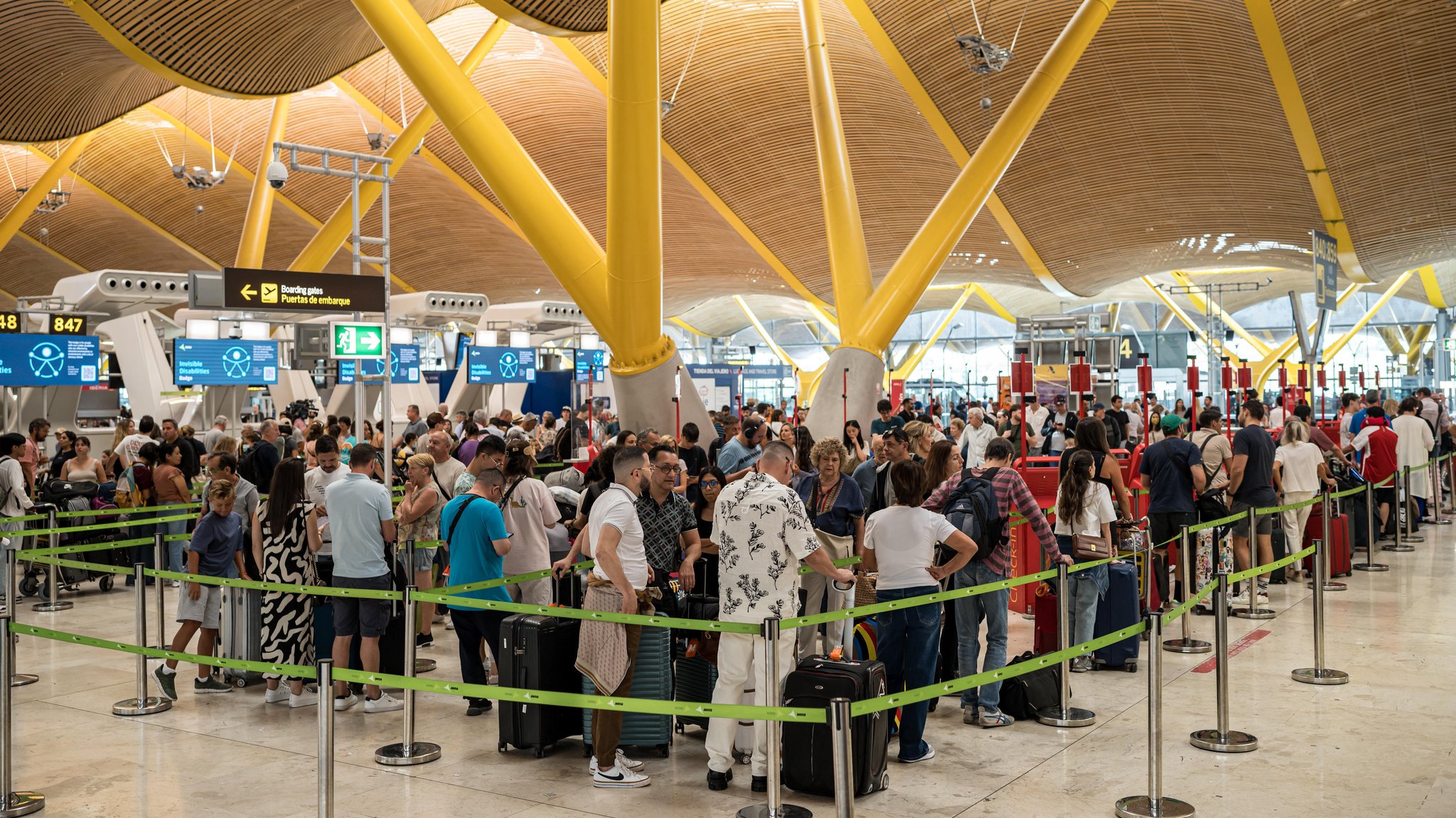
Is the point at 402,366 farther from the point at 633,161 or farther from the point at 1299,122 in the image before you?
the point at 1299,122

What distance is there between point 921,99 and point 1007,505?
63.4 feet

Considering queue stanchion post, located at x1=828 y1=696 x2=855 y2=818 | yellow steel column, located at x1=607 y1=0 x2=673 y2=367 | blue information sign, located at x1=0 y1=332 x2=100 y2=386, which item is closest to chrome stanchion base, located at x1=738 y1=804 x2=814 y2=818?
queue stanchion post, located at x1=828 y1=696 x2=855 y2=818

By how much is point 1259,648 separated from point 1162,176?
20.0m

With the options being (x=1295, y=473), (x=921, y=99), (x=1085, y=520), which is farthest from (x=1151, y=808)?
(x=921, y=99)

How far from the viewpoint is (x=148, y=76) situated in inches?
836

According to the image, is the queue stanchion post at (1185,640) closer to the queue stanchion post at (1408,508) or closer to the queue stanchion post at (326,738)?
the queue stanchion post at (326,738)

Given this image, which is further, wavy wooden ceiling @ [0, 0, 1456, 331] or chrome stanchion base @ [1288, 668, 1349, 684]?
wavy wooden ceiling @ [0, 0, 1456, 331]

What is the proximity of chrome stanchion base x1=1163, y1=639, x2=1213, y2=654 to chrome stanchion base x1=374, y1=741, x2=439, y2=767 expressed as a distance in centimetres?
537

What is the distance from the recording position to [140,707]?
722 cm

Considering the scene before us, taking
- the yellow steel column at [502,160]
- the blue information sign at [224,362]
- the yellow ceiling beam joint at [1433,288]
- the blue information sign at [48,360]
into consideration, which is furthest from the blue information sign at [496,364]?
the yellow ceiling beam joint at [1433,288]

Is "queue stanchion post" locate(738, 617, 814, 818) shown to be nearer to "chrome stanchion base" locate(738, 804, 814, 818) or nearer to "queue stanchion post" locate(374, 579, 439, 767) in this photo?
"chrome stanchion base" locate(738, 804, 814, 818)

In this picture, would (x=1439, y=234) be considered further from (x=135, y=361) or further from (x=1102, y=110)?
(x=135, y=361)

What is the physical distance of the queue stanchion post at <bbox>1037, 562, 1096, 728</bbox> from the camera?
6676 millimetres

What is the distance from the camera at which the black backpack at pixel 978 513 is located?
21.5ft
